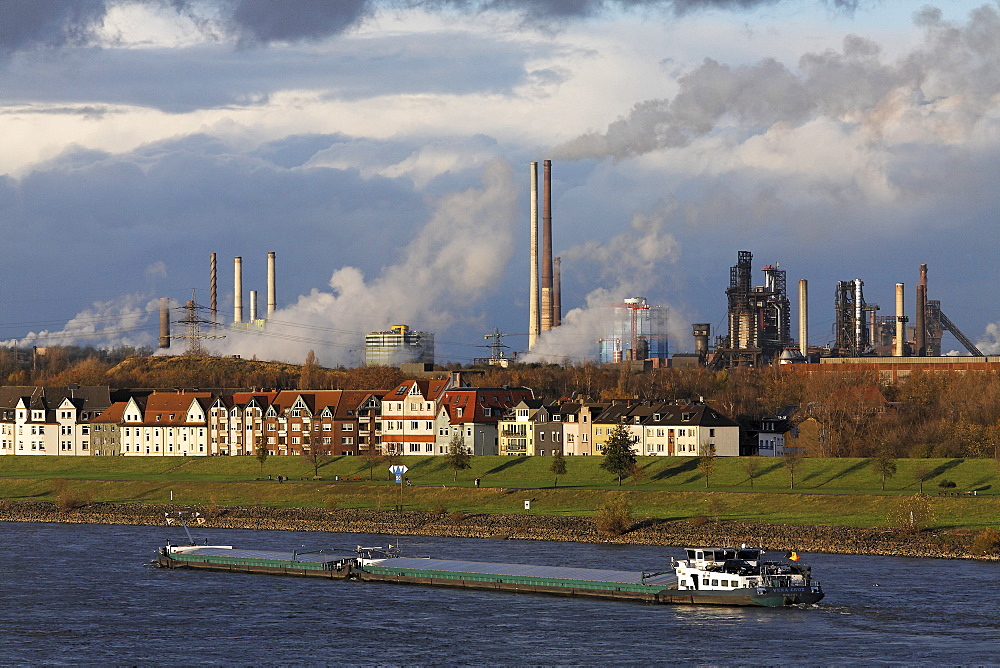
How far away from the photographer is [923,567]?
78125 millimetres

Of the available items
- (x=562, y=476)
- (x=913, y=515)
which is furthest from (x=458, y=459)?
(x=913, y=515)

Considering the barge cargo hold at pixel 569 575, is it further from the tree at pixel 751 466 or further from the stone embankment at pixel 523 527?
the tree at pixel 751 466

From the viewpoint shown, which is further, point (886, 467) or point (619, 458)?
point (619, 458)

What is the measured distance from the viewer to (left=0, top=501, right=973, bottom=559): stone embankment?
86.6 meters

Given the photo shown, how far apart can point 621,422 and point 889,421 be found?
89.2ft

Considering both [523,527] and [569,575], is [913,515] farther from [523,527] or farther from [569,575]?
[569,575]

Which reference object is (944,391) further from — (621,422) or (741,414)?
(621,422)

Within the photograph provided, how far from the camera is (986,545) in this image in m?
82.1

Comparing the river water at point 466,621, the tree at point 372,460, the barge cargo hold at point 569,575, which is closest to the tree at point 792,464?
the river water at point 466,621

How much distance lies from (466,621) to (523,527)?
34.4 metres

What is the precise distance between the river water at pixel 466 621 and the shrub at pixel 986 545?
2.42 metres

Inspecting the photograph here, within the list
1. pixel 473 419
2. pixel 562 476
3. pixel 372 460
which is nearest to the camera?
pixel 562 476

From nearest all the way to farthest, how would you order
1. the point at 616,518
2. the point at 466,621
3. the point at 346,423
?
the point at 466,621
the point at 616,518
the point at 346,423

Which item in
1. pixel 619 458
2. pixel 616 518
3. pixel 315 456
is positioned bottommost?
pixel 616 518
